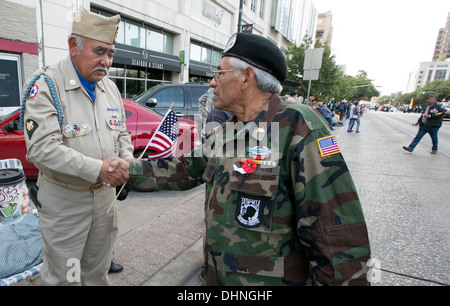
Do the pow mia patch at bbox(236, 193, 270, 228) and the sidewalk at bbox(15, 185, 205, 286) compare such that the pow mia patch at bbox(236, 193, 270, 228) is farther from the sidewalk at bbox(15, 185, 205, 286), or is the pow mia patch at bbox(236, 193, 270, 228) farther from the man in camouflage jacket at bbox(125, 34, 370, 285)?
the sidewalk at bbox(15, 185, 205, 286)

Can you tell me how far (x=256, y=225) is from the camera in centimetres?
115

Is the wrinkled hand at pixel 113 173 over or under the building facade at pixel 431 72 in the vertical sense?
under

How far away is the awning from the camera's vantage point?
1168 cm

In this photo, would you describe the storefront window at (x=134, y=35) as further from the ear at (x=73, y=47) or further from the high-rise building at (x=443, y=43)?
the high-rise building at (x=443, y=43)

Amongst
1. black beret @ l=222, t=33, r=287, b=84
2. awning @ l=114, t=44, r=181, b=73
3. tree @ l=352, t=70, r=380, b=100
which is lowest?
black beret @ l=222, t=33, r=287, b=84

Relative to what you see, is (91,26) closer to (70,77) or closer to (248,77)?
(70,77)

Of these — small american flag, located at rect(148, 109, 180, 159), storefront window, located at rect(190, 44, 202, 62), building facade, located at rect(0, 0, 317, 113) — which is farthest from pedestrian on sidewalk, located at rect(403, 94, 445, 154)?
storefront window, located at rect(190, 44, 202, 62)

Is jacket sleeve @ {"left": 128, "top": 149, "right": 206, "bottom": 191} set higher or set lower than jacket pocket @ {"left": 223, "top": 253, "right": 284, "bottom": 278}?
higher

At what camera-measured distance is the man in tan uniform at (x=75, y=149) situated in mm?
1563

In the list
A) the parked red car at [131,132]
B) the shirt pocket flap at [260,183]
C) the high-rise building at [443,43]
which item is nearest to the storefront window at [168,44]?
the parked red car at [131,132]

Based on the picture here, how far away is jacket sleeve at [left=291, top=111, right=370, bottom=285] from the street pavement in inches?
15.7

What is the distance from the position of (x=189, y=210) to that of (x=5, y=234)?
7.05 ft

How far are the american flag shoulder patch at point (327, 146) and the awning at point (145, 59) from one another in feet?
39.5

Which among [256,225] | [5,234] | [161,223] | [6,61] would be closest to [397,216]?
[161,223]
